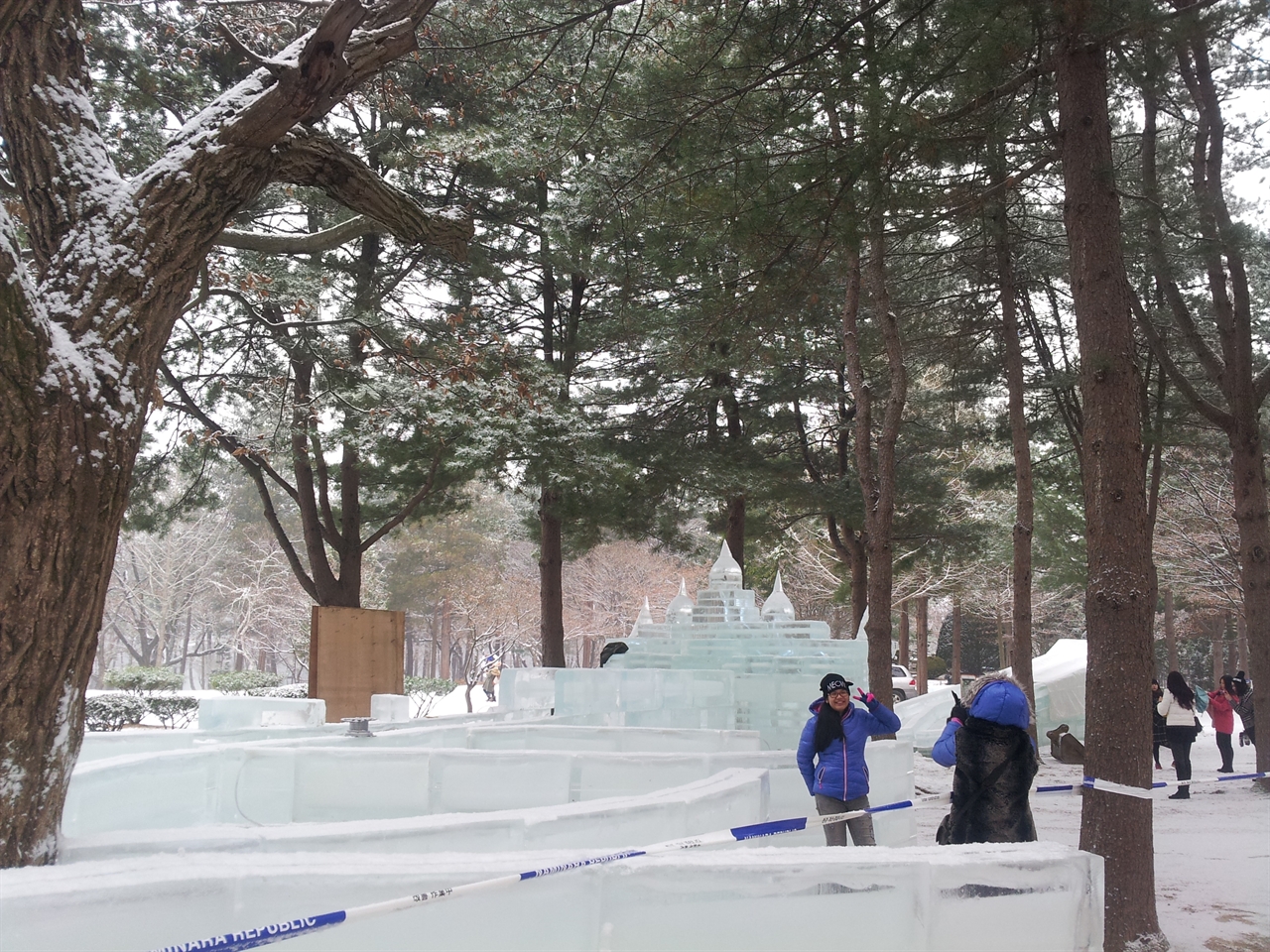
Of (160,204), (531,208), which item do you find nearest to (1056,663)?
(531,208)

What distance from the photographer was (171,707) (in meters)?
22.9

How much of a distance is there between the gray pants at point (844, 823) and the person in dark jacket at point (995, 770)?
0.86 meters

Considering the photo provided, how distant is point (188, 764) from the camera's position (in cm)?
663

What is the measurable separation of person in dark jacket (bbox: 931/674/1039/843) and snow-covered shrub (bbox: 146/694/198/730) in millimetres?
20436

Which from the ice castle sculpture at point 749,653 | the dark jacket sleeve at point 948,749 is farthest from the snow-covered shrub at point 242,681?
the dark jacket sleeve at point 948,749

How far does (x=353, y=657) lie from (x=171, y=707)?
9.89 metres

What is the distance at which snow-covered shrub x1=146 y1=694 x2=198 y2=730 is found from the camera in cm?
2280

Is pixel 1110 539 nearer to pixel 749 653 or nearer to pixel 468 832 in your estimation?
pixel 468 832

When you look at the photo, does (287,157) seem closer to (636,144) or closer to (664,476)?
(636,144)

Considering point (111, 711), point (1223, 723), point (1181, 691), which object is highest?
point (1181, 691)

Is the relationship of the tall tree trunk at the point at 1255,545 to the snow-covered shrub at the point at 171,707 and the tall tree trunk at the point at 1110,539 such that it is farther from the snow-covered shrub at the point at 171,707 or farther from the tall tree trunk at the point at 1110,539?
the snow-covered shrub at the point at 171,707

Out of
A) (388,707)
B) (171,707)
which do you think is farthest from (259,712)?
(171,707)

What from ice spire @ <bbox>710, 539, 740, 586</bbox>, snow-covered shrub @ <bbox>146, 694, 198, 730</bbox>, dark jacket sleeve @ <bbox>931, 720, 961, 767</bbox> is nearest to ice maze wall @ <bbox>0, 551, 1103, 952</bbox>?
dark jacket sleeve @ <bbox>931, 720, 961, 767</bbox>

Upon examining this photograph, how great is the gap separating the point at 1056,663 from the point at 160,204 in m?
21.0
